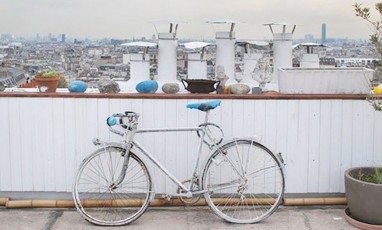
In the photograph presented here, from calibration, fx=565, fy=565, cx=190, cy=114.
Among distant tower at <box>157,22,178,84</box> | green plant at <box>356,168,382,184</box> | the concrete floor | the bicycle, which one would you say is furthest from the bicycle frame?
distant tower at <box>157,22,178,84</box>

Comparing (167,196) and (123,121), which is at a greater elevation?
(123,121)

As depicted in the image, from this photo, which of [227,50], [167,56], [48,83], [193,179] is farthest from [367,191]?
[167,56]

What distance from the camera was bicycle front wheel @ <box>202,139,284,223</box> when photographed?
4.61 metres

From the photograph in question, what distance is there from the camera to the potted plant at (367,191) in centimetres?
431

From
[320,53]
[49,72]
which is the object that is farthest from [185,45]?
[49,72]

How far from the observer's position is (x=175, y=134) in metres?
4.91

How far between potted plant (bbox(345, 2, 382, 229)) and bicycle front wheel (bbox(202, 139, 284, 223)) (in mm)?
564

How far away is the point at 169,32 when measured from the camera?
8.81 metres

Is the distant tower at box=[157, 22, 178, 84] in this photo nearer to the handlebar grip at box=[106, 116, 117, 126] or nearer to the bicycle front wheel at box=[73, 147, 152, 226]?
the bicycle front wheel at box=[73, 147, 152, 226]

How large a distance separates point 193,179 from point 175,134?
48 centimetres

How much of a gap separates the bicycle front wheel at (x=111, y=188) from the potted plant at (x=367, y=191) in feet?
5.46

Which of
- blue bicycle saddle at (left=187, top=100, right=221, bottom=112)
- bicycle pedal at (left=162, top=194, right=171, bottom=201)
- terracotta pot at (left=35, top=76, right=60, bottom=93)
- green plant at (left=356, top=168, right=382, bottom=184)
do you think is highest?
terracotta pot at (left=35, top=76, right=60, bottom=93)

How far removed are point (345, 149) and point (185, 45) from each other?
168 inches

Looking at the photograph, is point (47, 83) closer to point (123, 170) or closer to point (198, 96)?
point (123, 170)
